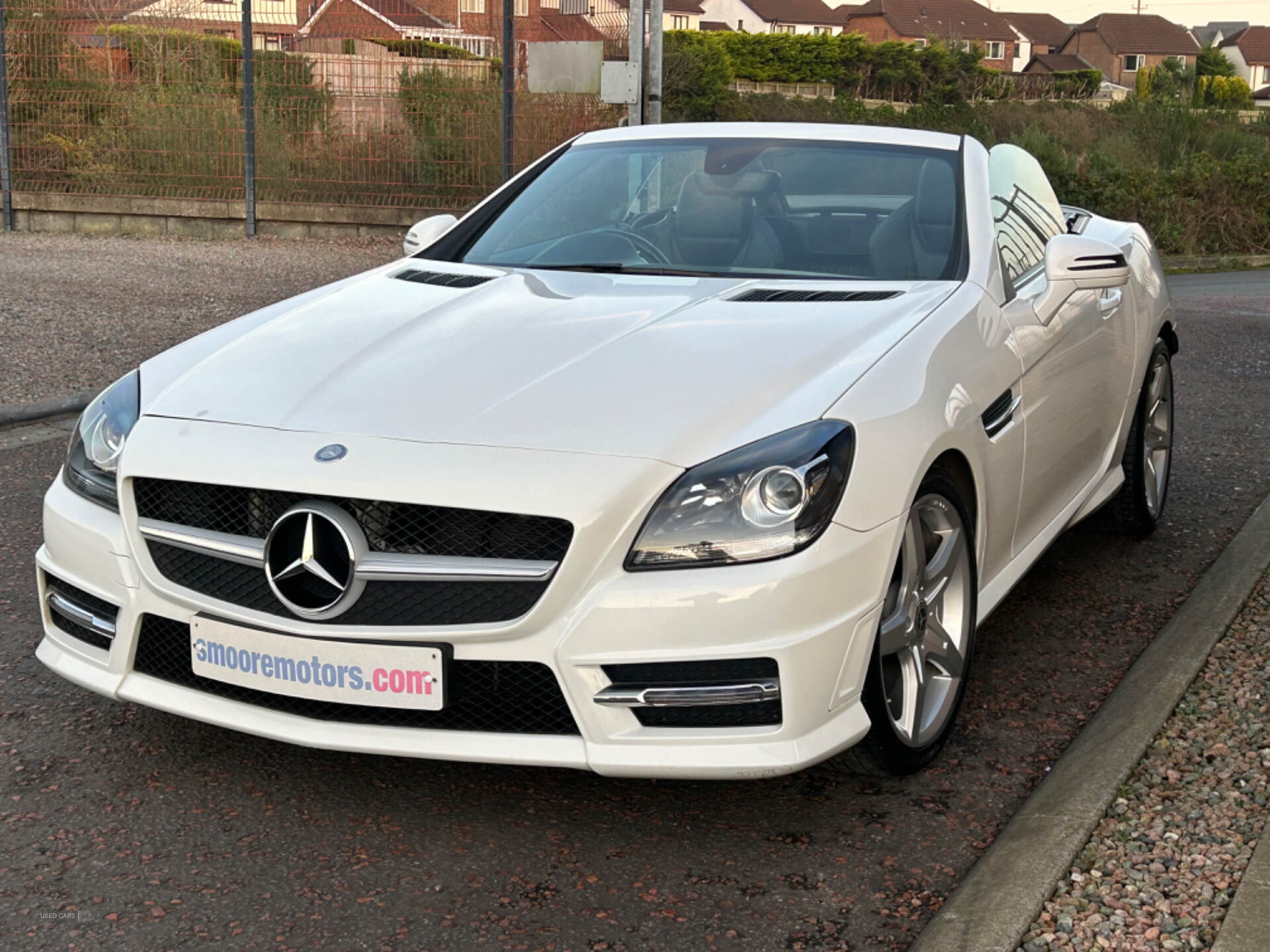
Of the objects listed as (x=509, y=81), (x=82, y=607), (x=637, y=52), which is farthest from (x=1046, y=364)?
(x=509, y=81)

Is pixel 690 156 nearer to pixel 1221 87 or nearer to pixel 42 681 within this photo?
pixel 42 681

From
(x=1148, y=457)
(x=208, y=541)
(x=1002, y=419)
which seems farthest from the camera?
(x=1148, y=457)

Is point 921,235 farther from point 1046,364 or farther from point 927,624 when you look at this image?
point 927,624

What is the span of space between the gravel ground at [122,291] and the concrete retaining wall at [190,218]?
0.83 ft

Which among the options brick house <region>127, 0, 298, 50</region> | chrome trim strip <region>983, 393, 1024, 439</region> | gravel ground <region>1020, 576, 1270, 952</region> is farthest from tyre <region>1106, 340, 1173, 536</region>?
brick house <region>127, 0, 298, 50</region>

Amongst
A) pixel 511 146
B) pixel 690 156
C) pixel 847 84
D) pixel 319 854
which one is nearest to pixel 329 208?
pixel 511 146

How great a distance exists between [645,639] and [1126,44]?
5223 inches

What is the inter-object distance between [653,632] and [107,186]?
1440cm

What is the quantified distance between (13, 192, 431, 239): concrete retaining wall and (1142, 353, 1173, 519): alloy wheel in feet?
35.1

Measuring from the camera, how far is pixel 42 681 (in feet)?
12.9

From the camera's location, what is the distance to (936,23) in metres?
120

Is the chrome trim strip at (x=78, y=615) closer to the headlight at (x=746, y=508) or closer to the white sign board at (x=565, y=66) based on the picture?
the headlight at (x=746, y=508)

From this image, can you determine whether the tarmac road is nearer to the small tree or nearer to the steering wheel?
the steering wheel

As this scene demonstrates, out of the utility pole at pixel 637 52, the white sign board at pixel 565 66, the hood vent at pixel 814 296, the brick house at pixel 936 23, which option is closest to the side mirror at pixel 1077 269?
the hood vent at pixel 814 296
